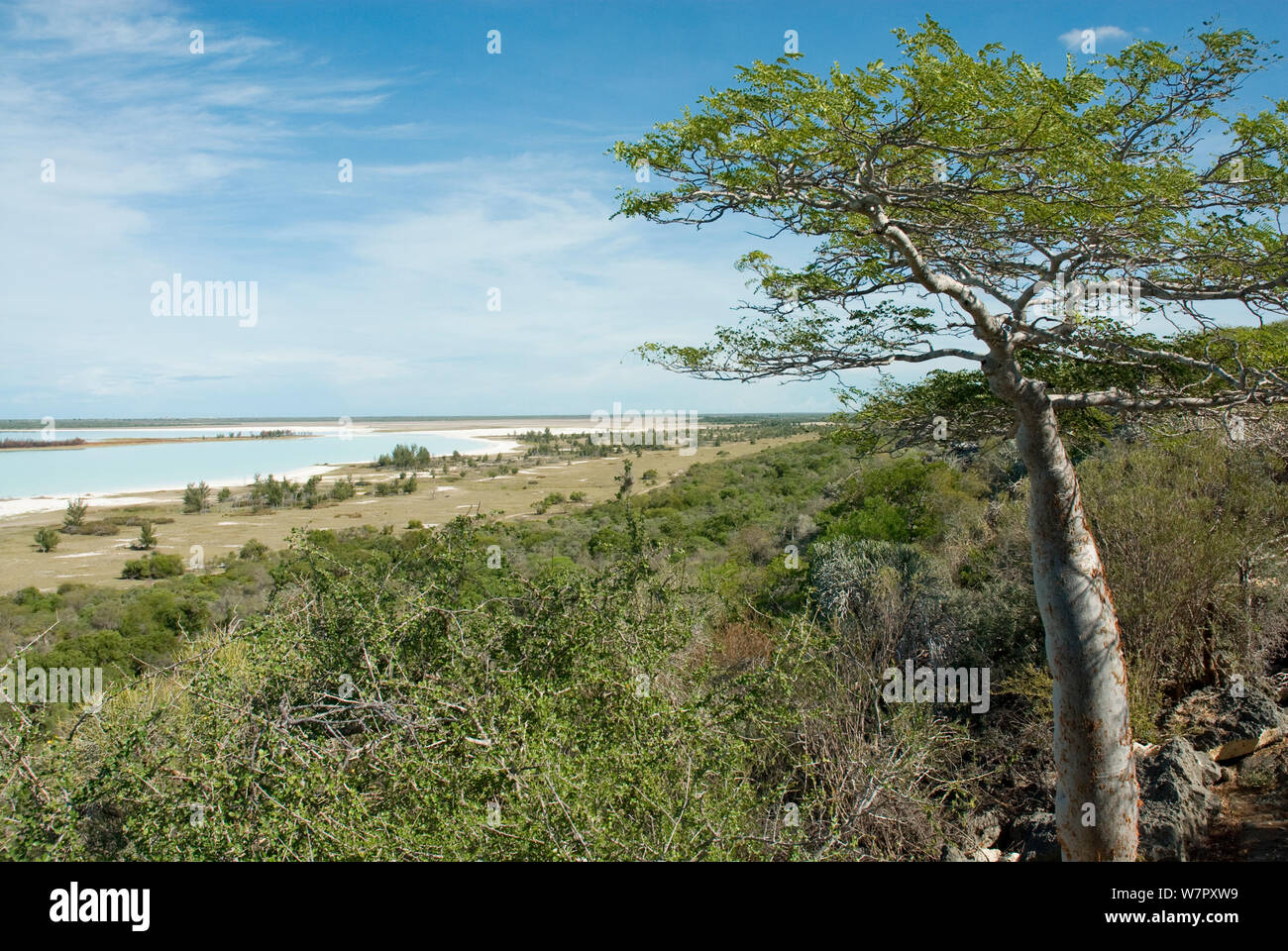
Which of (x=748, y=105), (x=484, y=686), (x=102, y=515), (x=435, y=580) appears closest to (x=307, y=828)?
(x=484, y=686)

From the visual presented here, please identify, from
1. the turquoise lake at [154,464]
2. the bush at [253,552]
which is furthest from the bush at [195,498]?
the bush at [253,552]

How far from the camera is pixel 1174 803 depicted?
19.4 feet

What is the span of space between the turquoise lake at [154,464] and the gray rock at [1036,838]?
46583mm

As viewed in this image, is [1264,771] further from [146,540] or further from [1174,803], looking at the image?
[146,540]

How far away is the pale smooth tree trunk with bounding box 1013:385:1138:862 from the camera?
17.4ft

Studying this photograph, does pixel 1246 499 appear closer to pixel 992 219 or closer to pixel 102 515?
pixel 992 219

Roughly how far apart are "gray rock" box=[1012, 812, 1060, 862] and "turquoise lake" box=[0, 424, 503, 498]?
46583mm

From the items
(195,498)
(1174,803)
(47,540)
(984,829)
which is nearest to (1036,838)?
(984,829)

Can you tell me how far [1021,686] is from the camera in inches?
324

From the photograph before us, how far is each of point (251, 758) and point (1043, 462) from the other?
5558 mm

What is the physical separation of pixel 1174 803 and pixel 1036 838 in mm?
1100

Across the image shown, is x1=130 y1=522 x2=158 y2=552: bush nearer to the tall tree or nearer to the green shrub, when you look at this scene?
the green shrub

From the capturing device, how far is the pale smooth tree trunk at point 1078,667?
529cm

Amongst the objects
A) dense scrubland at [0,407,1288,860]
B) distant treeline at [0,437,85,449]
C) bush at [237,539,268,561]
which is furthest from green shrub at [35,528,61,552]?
distant treeline at [0,437,85,449]
